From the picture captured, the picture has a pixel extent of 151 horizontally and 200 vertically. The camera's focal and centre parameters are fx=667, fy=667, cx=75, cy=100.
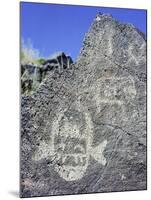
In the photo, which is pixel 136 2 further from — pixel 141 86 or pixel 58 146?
pixel 58 146

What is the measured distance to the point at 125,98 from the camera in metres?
6.65

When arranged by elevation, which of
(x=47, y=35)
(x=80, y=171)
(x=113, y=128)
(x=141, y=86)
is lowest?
(x=80, y=171)

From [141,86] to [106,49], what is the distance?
0.53 metres

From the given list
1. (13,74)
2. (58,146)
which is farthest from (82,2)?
(58,146)

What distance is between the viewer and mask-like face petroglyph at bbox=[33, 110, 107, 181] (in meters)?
6.33

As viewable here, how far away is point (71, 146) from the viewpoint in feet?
21.0

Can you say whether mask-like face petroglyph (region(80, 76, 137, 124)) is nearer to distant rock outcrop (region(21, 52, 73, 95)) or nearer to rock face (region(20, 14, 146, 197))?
rock face (region(20, 14, 146, 197))

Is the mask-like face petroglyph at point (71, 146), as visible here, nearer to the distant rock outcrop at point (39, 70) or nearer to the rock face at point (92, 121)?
the rock face at point (92, 121)

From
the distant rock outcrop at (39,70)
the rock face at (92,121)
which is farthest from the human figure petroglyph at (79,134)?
the distant rock outcrop at (39,70)

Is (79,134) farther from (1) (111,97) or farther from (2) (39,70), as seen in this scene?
(2) (39,70)

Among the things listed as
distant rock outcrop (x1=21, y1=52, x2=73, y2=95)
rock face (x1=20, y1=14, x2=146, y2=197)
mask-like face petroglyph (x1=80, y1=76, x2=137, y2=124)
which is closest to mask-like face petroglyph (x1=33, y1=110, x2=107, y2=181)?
rock face (x1=20, y1=14, x2=146, y2=197)

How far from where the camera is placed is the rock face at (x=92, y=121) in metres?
6.27

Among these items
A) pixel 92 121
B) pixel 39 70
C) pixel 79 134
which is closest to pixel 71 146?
pixel 79 134

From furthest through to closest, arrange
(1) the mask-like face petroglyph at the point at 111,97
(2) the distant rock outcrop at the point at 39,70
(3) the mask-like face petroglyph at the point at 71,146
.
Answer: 1. (1) the mask-like face petroglyph at the point at 111,97
2. (3) the mask-like face petroglyph at the point at 71,146
3. (2) the distant rock outcrop at the point at 39,70
